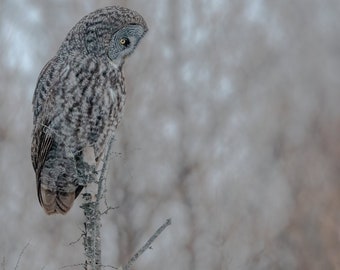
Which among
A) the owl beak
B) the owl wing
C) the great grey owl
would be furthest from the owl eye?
the owl wing

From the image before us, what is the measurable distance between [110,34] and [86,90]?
0.33 meters

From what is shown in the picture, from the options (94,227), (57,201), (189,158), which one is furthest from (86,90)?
(189,158)

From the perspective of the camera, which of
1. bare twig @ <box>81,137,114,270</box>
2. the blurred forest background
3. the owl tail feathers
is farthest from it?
the blurred forest background

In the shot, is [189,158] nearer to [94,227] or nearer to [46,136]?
[46,136]

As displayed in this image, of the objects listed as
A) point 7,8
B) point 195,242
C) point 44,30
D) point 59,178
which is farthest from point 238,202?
point 59,178

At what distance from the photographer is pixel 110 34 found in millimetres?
4273

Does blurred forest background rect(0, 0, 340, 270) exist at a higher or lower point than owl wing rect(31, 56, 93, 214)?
higher

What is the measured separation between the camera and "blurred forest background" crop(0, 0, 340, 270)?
9.89 metres

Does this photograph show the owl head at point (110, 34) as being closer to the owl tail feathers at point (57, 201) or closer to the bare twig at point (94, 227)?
the owl tail feathers at point (57, 201)

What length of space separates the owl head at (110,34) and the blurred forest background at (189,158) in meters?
4.19

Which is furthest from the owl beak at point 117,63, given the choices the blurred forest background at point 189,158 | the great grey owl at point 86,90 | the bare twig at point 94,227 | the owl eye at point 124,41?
the blurred forest background at point 189,158

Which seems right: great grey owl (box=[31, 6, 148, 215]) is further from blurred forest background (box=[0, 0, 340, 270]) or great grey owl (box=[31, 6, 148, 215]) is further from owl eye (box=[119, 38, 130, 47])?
blurred forest background (box=[0, 0, 340, 270])

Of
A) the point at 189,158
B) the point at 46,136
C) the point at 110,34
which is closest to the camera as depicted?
the point at 110,34

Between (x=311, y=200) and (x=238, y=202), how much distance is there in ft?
4.33
